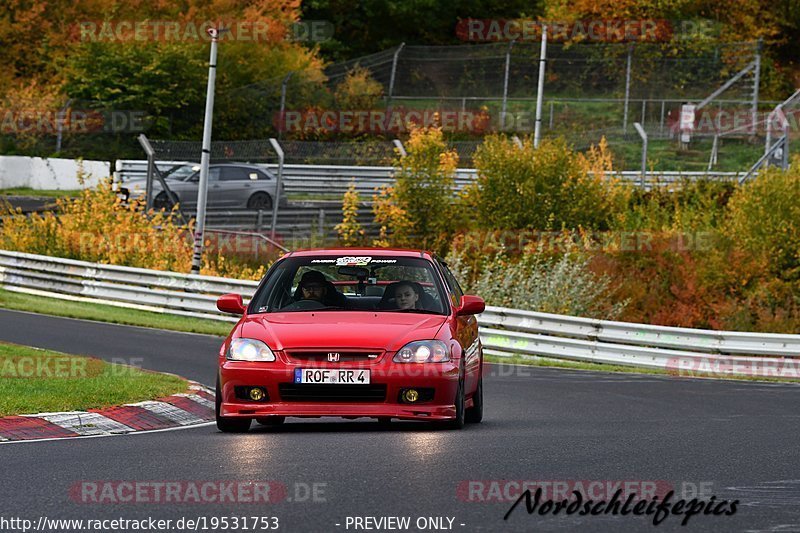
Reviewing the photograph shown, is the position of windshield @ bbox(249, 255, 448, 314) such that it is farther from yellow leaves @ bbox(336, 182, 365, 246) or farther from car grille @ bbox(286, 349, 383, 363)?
yellow leaves @ bbox(336, 182, 365, 246)

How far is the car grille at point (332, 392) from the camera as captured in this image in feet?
39.7

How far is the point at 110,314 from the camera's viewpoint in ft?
98.9

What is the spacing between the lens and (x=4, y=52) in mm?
62812

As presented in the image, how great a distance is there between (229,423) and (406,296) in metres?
1.88

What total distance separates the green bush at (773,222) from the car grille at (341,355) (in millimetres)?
21575

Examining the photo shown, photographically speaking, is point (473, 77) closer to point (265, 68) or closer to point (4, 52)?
point (265, 68)

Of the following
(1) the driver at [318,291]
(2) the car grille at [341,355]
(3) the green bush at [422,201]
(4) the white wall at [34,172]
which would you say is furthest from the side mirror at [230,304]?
(4) the white wall at [34,172]


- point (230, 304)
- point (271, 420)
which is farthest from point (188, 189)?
point (271, 420)

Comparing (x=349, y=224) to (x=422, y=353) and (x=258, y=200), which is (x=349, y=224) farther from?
(x=422, y=353)

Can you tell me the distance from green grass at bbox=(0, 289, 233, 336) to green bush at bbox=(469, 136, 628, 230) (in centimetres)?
928

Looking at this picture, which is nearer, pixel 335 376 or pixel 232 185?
pixel 335 376

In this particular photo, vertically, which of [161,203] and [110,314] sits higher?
[161,203]

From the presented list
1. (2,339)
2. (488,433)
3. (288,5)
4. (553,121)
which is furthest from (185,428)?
(288,5)

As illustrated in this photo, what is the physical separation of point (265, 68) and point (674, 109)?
15.7 meters
